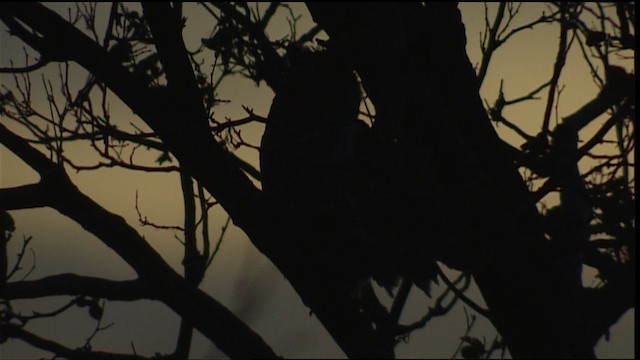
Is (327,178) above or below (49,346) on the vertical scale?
above

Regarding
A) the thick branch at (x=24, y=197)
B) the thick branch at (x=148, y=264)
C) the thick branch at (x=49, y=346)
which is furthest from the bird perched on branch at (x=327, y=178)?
the thick branch at (x=49, y=346)

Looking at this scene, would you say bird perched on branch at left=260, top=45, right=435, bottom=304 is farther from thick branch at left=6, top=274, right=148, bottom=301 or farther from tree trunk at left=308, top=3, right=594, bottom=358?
thick branch at left=6, top=274, right=148, bottom=301

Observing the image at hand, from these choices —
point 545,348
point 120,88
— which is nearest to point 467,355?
point 545,348

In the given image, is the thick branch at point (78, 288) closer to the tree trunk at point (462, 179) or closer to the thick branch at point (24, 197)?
the thick branch at point (24, 197)

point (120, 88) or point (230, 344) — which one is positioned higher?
point (120, 88)

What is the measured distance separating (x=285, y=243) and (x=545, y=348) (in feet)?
5.88

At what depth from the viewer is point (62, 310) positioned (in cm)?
528

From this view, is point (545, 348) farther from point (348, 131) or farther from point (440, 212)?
point (348, 131)

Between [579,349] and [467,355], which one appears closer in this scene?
[579,349]

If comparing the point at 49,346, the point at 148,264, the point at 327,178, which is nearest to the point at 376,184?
the point at 327,178

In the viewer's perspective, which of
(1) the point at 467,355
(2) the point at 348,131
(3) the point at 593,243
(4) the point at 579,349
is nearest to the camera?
(3) the point at 593,243

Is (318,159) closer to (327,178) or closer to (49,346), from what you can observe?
(327,178)

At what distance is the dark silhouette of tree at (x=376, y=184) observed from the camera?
13.2 feet

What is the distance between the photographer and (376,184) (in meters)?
4.42
